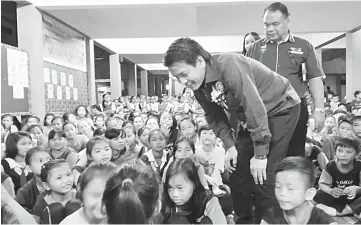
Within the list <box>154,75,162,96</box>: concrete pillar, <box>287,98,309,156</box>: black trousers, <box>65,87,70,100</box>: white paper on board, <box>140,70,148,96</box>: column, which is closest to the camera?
<box>287,98,309,156</box>: black trousers

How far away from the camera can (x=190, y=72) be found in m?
1.22

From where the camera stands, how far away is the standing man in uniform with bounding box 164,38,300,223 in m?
1.21

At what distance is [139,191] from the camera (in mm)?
946

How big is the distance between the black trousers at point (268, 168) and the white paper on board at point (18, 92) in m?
3.53

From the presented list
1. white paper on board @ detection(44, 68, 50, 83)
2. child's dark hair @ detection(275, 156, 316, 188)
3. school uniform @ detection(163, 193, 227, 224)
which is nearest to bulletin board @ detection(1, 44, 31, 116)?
white paper on board @ detection(44, 68, 50, 83)

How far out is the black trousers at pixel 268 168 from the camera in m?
1.39

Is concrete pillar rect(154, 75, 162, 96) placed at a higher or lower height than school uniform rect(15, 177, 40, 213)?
higher

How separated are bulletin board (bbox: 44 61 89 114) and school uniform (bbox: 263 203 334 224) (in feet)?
14.6

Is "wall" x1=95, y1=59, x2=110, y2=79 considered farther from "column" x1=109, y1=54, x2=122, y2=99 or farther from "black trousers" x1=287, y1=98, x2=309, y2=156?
"black trousers" x1=287, y1=98, x2=309, y2=156

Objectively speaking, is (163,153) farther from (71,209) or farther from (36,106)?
(36,106)

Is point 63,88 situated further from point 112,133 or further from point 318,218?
point 318,218

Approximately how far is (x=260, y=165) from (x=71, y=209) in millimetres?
895

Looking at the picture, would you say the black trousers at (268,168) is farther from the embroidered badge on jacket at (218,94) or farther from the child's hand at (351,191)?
the child's hand at (351,191)

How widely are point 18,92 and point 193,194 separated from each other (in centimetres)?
339
